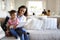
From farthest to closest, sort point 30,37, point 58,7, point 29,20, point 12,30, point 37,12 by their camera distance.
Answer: point 37,12 → point 58,7 → point 29,20 → point 30,37 → point 12,30

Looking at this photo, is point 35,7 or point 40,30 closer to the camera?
point 40,30

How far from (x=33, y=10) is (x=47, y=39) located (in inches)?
290

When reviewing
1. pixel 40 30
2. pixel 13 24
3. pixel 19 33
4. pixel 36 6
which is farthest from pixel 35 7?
pixel 19 33

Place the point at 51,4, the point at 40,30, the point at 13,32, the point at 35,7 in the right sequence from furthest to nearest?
the point at 35,7 → the point at 51,4 → the point at 40,30 → the point at 13,32

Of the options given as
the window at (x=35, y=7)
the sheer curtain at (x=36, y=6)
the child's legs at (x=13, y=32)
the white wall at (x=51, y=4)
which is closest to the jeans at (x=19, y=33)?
the child's legs at (x=13, y=32)

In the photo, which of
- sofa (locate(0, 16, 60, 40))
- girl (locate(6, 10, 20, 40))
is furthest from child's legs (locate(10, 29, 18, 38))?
sofa (locate(0, 16, 60, 40))

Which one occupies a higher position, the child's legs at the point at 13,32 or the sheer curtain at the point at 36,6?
the sheer curtain at the point at 36,6

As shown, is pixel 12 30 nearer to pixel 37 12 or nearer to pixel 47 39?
pixel 47 39

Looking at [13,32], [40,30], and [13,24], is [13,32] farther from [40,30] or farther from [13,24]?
[40,30]

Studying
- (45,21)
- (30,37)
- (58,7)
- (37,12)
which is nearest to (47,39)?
(30,37)

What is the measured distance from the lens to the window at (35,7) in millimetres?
10531

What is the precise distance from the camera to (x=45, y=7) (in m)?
10.3

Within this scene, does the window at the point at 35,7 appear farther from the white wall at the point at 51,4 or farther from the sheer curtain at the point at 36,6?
the white wall at the point at 51,4

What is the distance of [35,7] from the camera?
428 inches
